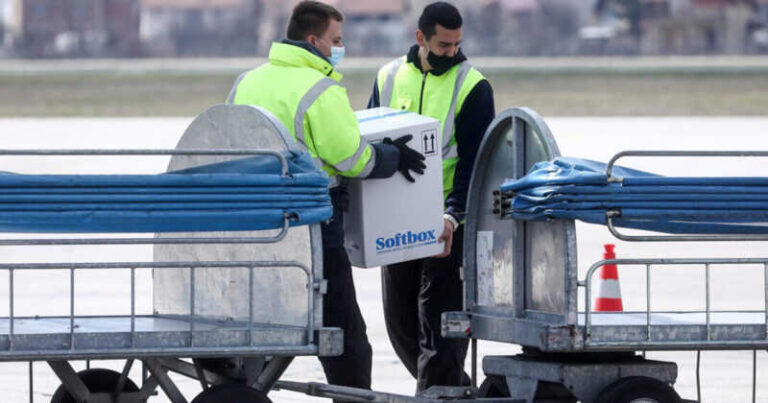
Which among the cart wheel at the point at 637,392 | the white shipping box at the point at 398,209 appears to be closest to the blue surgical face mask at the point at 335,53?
the white shipping box at the point at 398,209

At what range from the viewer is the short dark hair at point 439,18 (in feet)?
20.1

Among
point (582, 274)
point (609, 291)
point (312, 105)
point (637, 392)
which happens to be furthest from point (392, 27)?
point (637, 392)

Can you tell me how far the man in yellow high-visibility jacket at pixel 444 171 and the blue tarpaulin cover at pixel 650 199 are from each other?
1118 millimetres

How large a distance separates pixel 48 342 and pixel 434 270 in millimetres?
2064

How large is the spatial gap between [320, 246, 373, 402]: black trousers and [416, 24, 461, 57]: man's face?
1.24m

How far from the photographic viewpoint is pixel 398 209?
5520 millimetres

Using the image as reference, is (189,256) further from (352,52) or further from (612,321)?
(352,52)

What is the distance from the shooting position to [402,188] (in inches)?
218

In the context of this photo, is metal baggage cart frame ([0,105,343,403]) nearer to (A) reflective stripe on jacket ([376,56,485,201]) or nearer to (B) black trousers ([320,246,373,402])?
(B) black trousers ([320,246,373,402])

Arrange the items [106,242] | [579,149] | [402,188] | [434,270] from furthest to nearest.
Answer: [579,149]
[434,270]
[402,188]
[106,242]

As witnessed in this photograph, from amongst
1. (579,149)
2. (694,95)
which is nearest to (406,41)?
(694,95)

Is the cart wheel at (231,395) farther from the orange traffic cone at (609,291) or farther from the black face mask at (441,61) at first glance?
the orange traffic cone at (609,291)

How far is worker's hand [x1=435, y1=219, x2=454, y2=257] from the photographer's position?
571cm

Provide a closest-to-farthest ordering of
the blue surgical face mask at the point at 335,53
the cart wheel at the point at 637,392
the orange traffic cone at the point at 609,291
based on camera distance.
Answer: the cart wheel at the point at 637,392 → the blue surgical face mask at the point at 335,53 → the orange traffic cone at the point at 609,291
